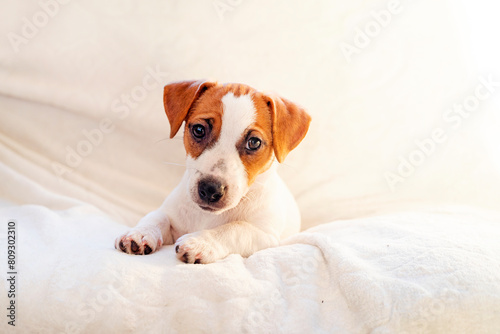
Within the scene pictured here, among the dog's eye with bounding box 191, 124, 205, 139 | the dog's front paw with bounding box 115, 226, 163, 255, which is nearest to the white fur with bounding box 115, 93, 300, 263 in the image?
the dog's front paw with bounding box 115, 226, 163, 255

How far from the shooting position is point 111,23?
3664 millimetres

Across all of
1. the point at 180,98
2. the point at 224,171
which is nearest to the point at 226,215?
the point at 224,171

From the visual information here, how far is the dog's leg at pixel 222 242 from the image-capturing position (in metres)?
2.38

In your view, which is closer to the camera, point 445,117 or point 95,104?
point 95,104

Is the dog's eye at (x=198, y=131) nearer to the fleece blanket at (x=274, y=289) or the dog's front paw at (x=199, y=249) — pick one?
the dog's front paw at (x=199, y=249)

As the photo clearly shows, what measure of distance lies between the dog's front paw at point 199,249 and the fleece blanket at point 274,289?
0.20ft

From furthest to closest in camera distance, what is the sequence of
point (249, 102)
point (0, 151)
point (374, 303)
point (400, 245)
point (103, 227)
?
point (0, 151) < point (103, 227) < point (249, 102) < point (400, 245) < point (374, 303)

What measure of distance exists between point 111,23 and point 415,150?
2796mm

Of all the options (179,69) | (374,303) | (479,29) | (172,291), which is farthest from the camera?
(479,29)

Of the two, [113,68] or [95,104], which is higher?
[113,68]

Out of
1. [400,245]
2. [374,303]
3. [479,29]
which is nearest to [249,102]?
[400,245]

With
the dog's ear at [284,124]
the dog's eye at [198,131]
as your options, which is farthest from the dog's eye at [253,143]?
the dog's eye at [198,131]

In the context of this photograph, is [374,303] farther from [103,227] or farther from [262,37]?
[262,37]

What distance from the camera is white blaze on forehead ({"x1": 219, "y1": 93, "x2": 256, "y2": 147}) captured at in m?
2.60
